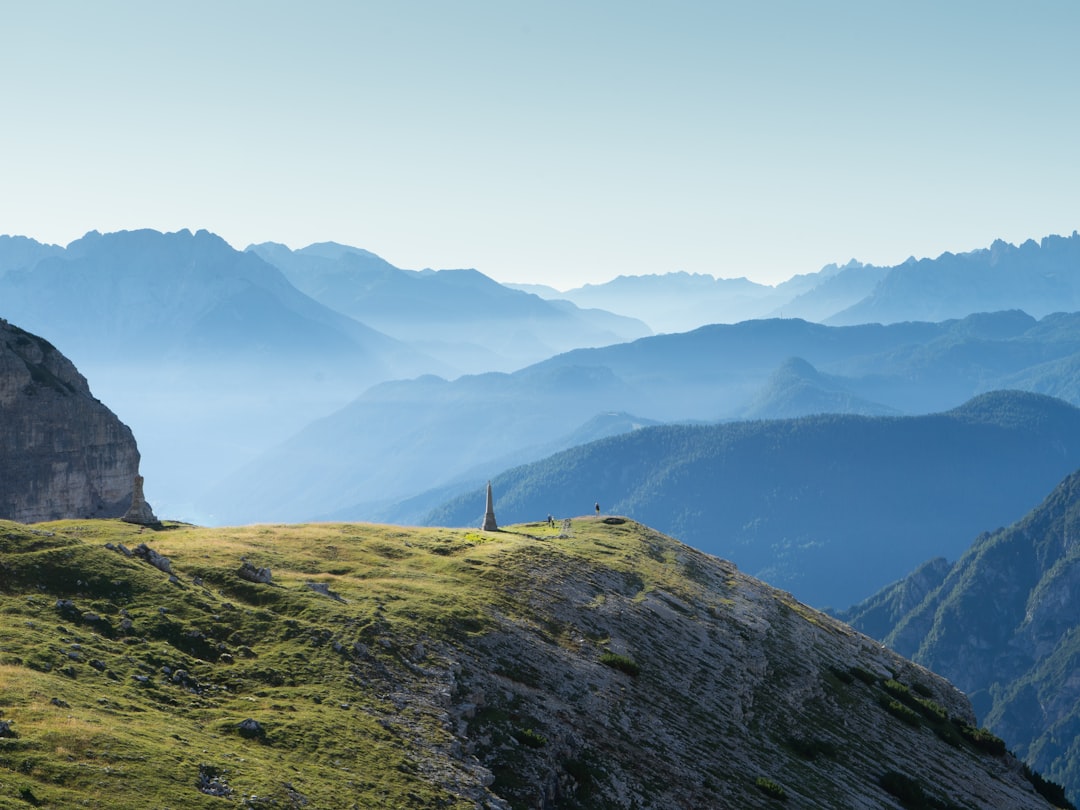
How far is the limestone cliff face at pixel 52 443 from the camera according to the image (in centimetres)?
11200

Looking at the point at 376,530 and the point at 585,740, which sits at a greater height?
the point at 376,530

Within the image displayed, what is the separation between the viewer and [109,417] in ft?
402

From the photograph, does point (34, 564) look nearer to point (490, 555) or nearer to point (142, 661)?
point (142, 661)

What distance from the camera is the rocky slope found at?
117 ft

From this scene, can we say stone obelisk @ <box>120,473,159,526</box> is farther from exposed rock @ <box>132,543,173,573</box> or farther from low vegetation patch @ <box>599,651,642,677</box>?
low vegetation patch @ <box>599,651,642,677</box>

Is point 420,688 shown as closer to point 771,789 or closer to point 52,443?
point 771,789

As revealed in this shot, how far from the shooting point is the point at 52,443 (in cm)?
11538

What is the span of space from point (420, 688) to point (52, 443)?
83.3 metres

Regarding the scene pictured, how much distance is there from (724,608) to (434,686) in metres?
35.6

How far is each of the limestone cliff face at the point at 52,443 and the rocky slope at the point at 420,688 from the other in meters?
46.7

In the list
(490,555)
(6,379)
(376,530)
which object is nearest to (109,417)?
(6,379)

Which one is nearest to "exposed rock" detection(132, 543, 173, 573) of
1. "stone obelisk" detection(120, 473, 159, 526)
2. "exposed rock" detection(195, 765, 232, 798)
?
"exposed rock" detection(195, 765, 232, 798)

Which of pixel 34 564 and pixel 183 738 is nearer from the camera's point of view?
pixel 183 738

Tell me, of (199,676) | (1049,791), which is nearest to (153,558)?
(199,676)
